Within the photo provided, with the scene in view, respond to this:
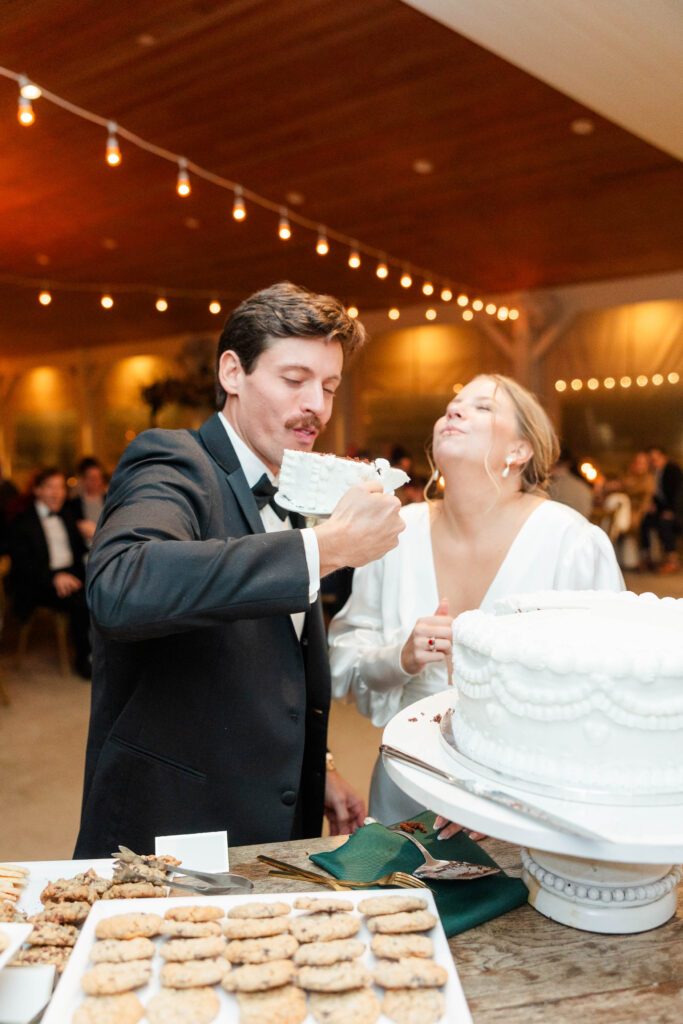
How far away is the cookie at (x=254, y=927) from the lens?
36.4 inches

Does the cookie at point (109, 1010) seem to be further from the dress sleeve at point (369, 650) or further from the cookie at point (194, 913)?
the dress sleeve at point (369, 650)

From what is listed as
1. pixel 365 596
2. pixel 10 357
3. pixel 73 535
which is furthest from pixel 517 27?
pixel 10 357

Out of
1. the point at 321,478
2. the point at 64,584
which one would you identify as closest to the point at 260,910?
the point at 321,478

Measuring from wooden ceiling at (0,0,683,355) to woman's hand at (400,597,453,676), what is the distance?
136 inches

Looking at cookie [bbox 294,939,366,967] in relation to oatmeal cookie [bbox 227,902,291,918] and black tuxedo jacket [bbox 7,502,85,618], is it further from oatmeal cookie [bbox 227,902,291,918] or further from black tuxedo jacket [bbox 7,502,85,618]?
black tuxedo jacket [bbox 7,502,85,618]

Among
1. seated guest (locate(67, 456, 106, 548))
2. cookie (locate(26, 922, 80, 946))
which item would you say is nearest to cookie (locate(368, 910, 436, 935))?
cookie (locate(26, 922, 80, 946))

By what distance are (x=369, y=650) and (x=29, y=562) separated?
5.18 meters

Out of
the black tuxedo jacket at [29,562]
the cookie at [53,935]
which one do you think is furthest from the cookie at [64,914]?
the black tuxedo jacket at [29,562]

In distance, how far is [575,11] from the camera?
12.0 ft

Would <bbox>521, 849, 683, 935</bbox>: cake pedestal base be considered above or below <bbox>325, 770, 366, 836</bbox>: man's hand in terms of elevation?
above

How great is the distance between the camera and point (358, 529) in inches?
51.8

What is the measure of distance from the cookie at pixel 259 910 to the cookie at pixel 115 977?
125mm

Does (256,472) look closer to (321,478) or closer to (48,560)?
(321,478)

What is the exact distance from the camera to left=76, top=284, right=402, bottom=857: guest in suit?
4.05 feet
